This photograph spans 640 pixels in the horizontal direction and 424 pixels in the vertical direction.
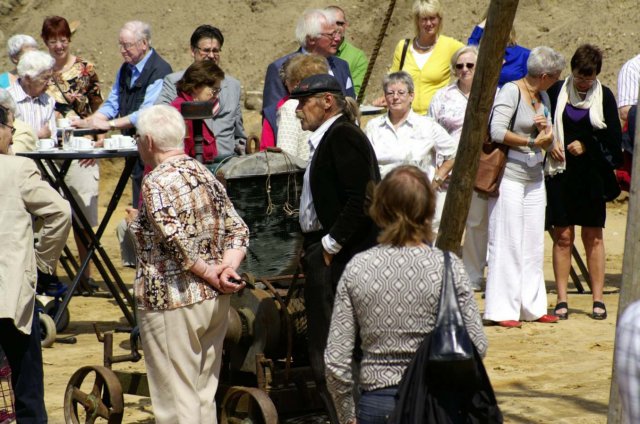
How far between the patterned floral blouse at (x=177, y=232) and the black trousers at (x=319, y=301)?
1.36 feet

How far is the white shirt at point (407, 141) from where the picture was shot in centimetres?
907

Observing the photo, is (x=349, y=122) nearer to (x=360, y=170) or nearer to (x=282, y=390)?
(x=360, y=170)

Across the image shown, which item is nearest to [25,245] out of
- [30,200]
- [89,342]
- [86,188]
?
[30,200]

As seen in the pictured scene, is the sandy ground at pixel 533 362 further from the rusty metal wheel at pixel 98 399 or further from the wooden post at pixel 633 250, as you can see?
the wooden post at pixel 633 250

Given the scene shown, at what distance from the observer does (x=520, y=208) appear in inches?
380

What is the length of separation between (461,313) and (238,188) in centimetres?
279


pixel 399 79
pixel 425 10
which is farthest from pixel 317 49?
pixel 425 10

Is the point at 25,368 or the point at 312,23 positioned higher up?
the point at 312,23

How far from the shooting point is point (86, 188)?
11.3 m

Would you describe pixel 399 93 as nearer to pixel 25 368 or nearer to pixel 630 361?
pixel 25 368

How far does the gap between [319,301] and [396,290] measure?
1.68 metres

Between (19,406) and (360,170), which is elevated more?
(360,170)

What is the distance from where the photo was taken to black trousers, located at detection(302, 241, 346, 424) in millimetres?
6152

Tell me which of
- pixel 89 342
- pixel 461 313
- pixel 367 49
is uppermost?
pixel 367 49
